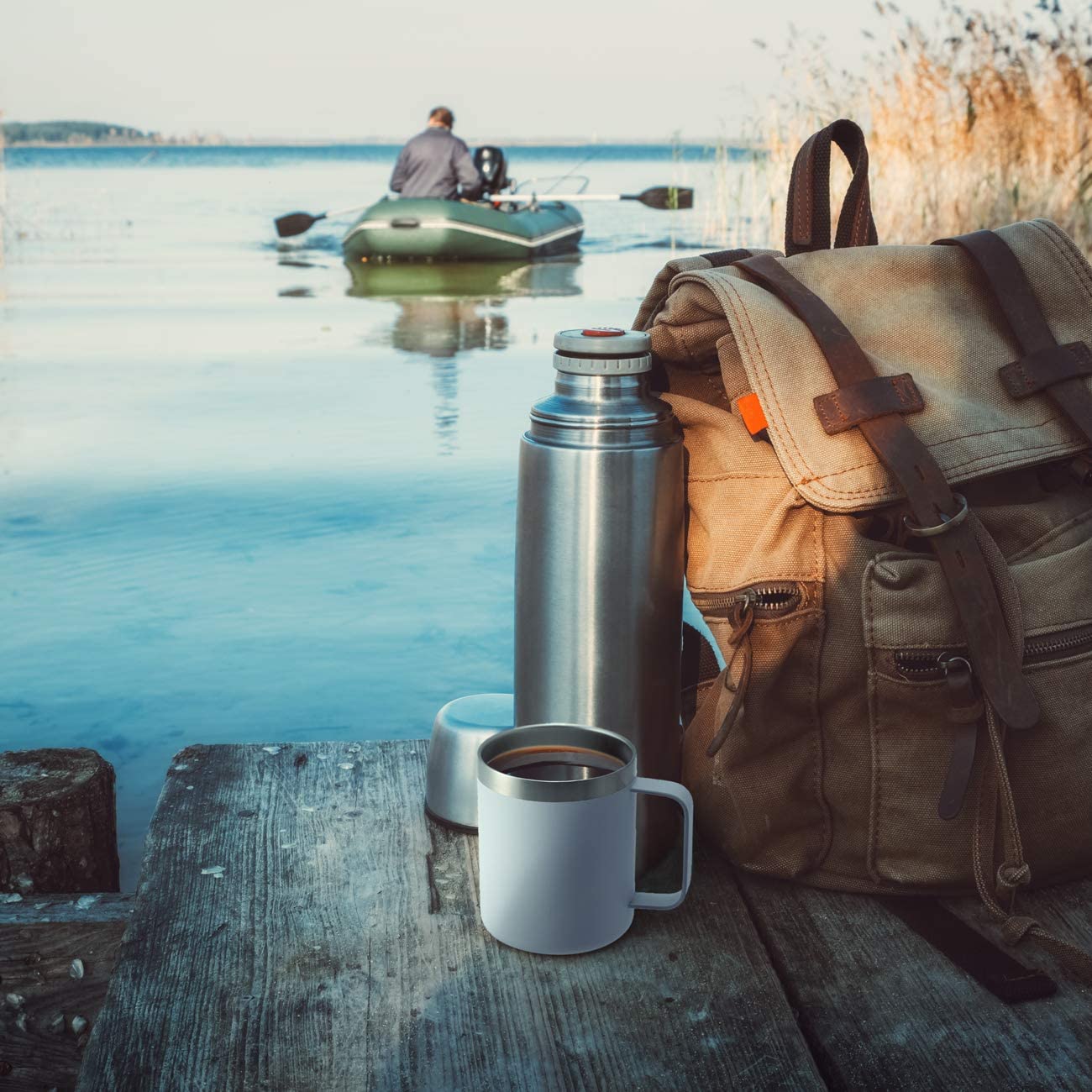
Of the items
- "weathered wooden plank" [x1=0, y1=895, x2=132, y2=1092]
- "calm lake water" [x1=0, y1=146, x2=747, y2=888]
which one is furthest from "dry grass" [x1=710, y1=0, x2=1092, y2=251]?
"weathered wooden plank" [x1=0, y1=895, x2=132, y2=1092]

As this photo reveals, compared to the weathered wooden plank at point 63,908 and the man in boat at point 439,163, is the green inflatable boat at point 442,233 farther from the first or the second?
the weathered wooden plank at point 63,908

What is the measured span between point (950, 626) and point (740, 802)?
288 millimetres

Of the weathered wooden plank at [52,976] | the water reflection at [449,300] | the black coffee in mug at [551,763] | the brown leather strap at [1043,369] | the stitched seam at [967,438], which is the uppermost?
the brown leather strap at [1043,369]

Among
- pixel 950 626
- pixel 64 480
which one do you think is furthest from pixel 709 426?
pixel 64 480

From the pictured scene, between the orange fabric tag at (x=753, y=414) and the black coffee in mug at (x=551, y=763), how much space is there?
0.37 m

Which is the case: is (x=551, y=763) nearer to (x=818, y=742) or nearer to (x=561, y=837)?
(x=561, y=837)

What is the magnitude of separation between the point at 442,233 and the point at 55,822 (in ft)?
35.9

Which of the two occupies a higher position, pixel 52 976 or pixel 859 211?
pixel 859 211

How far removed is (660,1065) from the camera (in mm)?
1075

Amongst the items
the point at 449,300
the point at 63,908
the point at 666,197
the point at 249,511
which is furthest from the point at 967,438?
the point at 666,197

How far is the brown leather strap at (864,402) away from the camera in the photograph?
4.27 ft

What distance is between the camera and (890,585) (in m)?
1.27

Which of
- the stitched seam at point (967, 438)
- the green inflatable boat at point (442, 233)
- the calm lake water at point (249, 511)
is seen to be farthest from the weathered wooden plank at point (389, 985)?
the green inflatable boat at point (442, 233)

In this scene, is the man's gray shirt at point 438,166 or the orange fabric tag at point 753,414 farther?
the man's gray shirt at point 438,166
